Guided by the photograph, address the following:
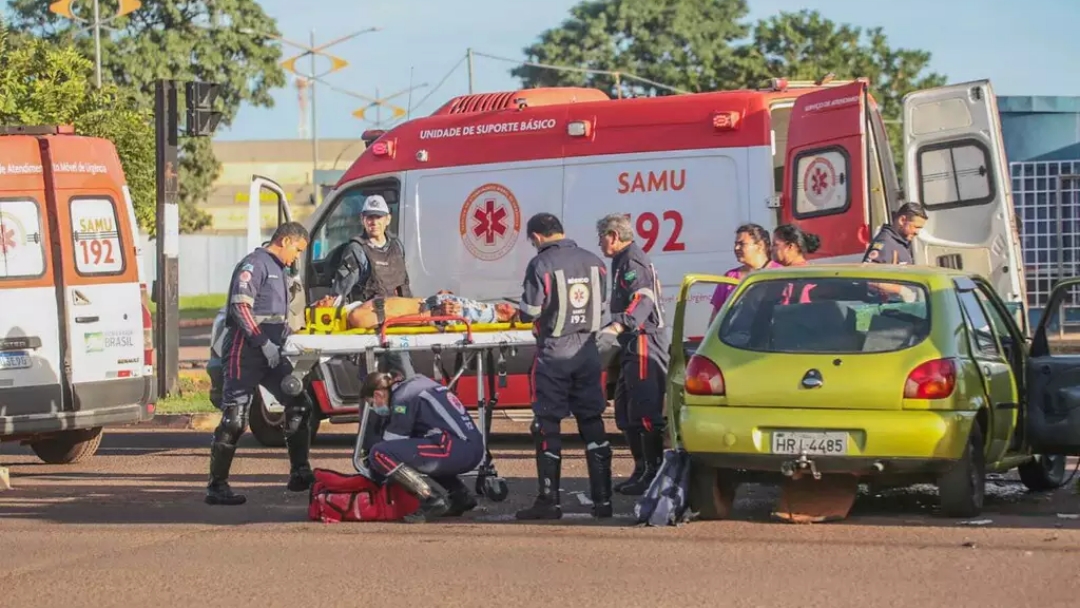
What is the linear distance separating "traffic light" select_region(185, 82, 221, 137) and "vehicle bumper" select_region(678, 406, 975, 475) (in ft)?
33.1

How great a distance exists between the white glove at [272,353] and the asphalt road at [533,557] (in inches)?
→ 34.2

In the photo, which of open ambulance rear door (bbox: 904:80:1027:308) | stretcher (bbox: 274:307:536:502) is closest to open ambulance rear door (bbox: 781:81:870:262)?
open ambulance rear door (bbox: 904:80:1027:308)

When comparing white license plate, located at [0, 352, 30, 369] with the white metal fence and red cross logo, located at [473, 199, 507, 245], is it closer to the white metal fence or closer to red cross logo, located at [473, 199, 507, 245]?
red cross logo, located at [473, 199, 507, 245]

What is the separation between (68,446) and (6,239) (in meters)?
1.91

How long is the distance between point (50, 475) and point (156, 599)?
599 centimetres

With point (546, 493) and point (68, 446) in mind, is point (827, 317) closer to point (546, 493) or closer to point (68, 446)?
point (546, 493)

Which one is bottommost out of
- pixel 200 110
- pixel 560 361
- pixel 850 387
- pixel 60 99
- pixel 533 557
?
pixel 533 557

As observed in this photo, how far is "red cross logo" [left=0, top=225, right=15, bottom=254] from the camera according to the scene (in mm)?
13188

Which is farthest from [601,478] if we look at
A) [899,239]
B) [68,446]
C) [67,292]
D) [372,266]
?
[68,446]

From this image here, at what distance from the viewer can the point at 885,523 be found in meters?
9.62

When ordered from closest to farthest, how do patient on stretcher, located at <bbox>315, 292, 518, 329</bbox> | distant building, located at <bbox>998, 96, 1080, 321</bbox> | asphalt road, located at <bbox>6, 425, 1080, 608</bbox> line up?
1. asphalt road, located at <bbox>6, 425, 1080, 608</bbox>
2. patient on stretcher, located at <bbox>315, 292, 518, 329</bbox>
3. distant building, located at <bbox>998, 96, 1080, 321</bbox>

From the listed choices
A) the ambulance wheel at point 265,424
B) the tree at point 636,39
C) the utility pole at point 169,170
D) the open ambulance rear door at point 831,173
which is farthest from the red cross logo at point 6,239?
the tree at point 636,39

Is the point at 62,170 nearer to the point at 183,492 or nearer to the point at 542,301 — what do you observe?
the point at 183,492

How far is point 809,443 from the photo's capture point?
9.30 m
